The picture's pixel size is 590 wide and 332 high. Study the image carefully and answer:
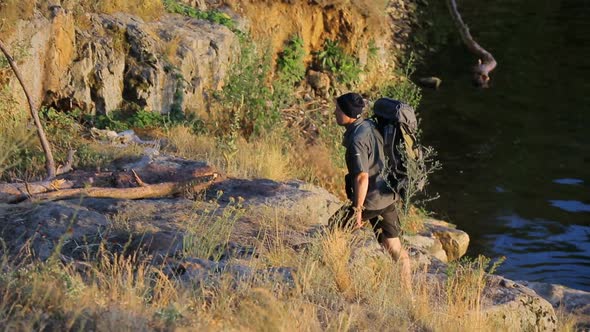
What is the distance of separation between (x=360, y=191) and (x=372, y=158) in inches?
14.1

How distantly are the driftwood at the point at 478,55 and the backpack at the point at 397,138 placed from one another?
39.0 feet

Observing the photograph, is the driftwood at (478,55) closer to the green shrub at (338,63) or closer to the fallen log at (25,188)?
the green shrub at (338,63)

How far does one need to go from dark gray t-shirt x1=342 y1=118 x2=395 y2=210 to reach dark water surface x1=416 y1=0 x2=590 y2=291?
457 centimetres

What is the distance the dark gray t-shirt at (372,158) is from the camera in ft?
25.3

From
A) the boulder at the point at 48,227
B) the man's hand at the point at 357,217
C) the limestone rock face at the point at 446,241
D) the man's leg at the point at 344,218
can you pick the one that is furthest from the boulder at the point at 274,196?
the limestone rock face at the point at 446,241

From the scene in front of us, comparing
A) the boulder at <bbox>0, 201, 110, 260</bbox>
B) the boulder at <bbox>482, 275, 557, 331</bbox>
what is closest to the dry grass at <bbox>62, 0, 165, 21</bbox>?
the boulder at <bbox>0, 201, 110, 260</bbox>

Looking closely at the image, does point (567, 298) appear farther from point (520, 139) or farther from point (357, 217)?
point (520, 139)

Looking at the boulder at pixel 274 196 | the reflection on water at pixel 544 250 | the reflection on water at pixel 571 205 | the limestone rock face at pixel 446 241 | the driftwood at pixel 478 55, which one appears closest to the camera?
the boulder at pixel 274 196

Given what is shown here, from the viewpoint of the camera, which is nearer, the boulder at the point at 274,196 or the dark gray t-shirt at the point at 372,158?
the dark gray t-shirt at the point at 372,158

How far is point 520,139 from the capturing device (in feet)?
54.6

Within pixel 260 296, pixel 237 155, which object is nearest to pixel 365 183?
pixel 260 296

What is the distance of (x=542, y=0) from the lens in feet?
84.2

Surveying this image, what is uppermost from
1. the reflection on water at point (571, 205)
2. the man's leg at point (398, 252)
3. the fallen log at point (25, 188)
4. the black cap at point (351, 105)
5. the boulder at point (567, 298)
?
the black cap at point (351, 105)

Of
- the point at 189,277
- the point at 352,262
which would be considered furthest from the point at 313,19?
the point at 189,277
